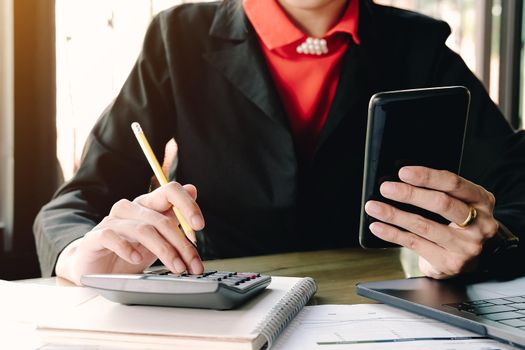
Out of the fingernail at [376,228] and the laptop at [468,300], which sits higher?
the fingernail at [376,228]

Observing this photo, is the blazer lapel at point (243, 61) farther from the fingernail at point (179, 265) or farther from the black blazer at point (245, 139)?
the fingernail at point (179, 265)

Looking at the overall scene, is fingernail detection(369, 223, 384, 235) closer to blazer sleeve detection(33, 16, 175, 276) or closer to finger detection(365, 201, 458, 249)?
finger detection(365, 201, 458, 249)

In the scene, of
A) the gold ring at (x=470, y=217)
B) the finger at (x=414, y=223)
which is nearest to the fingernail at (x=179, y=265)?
the finger at (x=414, y=223)

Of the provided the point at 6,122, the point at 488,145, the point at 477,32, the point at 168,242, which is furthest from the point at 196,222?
the point at 477,32

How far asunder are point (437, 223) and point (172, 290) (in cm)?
36

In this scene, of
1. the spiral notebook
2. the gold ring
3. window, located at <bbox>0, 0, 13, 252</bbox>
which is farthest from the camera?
window, located at <bbox>0, 0, 13, 252</bbox>

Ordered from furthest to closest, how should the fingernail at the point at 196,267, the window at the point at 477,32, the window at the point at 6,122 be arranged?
the window at the point at 477,32 → the window at the point at 6,122 → the fingernail at the point at 196,267

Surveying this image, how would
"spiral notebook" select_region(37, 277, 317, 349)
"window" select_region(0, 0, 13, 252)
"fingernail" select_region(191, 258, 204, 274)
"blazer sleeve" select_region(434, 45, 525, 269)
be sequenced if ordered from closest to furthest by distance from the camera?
"spiral notebook" select_region(37, 277, 317, 349)
"fingernail" select_region(191, 258, 204, 274)
"blazer sleeve" select_region(434, 45, 525, 269)
"window" select_region(0, 0, 13, 252)

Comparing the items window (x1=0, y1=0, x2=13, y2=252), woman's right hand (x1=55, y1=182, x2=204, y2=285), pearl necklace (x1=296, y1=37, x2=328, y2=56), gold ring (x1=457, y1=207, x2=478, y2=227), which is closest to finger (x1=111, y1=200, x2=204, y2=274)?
woman's right hand (x1=55, y1=182, x2=204, y2=285)

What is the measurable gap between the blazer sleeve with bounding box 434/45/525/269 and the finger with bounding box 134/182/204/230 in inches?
22.0

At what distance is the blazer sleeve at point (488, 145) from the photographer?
1.16 metres

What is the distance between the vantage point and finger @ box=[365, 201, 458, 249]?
2.48 feet

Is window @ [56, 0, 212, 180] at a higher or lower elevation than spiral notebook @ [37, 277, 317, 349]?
higher

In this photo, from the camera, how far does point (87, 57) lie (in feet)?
5.39
